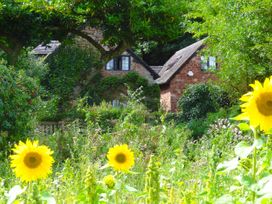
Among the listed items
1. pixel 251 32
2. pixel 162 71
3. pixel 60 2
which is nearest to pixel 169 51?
pixel 162 71

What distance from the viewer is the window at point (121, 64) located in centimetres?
3053

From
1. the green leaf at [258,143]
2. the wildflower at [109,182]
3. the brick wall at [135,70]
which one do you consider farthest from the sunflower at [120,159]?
the brick wall at [135,70]

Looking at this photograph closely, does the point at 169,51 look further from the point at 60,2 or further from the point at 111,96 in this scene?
the point at 60,2

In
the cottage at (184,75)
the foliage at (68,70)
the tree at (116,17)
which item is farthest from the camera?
the cottage at (184,75)

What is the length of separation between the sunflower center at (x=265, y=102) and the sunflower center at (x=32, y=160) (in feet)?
3.00

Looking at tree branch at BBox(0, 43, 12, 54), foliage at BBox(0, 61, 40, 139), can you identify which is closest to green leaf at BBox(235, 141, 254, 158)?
foliage at BBox(0, 61, 40, 139)

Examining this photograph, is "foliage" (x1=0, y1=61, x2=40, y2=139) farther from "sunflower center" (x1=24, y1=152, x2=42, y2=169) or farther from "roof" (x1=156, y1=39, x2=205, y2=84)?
"roof" (x1=156, y1=39, x2=205, y2=84)

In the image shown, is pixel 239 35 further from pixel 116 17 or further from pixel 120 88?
pixel 120 88

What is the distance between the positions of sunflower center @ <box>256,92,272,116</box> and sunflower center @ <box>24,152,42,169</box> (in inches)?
36.0

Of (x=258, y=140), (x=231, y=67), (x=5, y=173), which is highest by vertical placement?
(x=231, y=67)

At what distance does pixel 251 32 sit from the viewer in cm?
1555

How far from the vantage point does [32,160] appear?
7.80 ft

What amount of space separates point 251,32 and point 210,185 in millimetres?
12883

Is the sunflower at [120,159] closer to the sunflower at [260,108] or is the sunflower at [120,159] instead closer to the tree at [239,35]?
the sunflower at [260,108]
